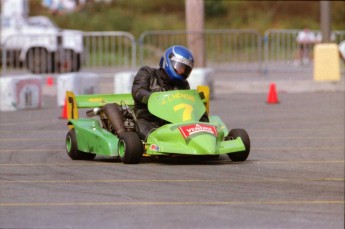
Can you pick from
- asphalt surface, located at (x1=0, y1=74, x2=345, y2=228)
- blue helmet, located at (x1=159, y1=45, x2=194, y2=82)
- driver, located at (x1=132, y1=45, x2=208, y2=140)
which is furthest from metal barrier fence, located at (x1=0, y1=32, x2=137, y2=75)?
blue helmet, located at (x1=159, y1=45, x2=194, y2=82)

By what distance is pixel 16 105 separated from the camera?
2345 cm

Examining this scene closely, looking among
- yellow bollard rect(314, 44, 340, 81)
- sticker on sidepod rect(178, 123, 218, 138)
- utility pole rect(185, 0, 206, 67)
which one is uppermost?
sticker on sidepod rect(178, 123, 218, 138)

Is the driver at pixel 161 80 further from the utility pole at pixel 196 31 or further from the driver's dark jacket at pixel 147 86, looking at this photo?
the utility pole at pixel 196 31

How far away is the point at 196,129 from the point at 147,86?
4.68 ft

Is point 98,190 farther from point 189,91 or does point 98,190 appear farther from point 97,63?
point 97,63

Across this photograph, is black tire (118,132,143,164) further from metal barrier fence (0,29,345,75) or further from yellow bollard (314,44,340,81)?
metal barrier fence (0,29,345,75)

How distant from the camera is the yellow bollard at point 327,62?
28469 mm

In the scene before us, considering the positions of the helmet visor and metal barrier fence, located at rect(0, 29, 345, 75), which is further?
metal barrier fence, located at rect(0, 29, 345, 75)

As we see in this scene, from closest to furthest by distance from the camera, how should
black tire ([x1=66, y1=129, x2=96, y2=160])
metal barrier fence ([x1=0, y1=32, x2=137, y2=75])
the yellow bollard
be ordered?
black tire ([x1=66, y1=129, x2=96, y2=160]), the yellow bollard, metal barrier fence ([x1=0, y1=32, x2=137, y2=75])

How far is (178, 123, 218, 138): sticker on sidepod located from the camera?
1274 centimetres

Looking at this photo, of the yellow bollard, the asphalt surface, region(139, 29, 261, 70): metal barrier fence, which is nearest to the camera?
the asphalt surface

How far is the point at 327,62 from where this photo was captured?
2867 centimetres

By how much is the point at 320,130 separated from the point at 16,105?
7495 millimetres

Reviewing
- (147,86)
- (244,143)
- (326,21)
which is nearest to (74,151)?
(147,86)
